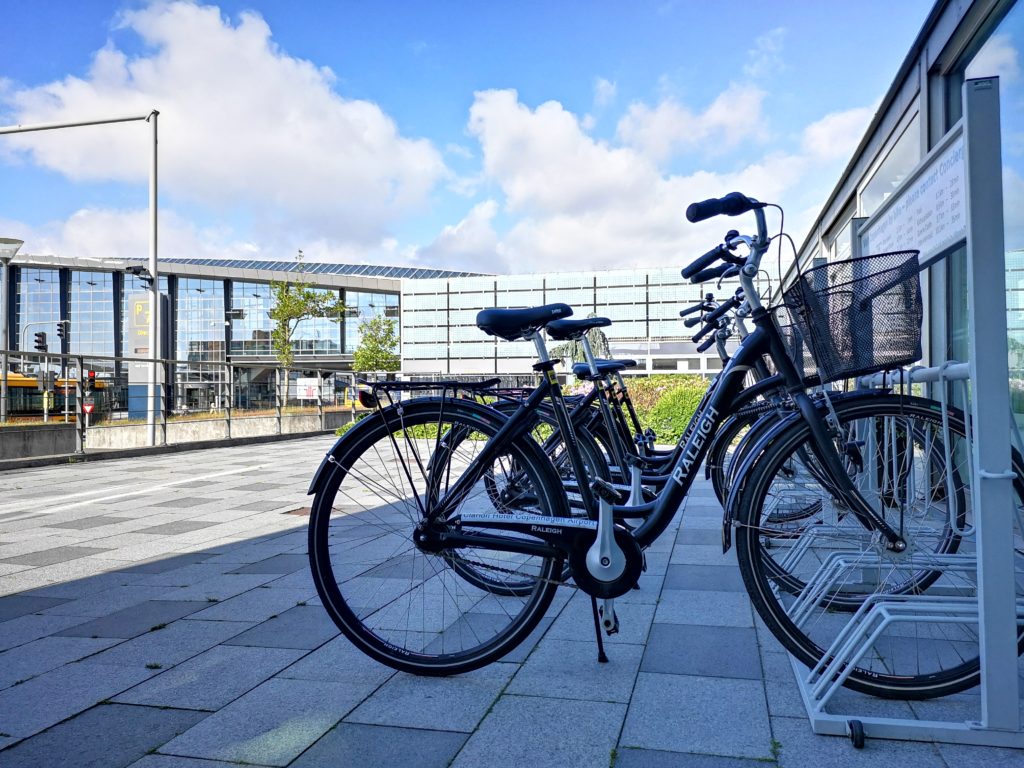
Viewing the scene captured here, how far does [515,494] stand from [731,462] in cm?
85

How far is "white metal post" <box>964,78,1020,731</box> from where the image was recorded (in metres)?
2.06

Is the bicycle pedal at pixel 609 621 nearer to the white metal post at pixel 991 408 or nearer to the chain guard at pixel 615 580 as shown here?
the chain guard at pixel 615 580

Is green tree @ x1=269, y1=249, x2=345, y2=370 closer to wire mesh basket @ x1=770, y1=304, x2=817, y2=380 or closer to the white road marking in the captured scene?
the white road marking

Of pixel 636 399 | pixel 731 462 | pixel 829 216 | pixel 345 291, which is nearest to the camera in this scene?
pixel 731 462

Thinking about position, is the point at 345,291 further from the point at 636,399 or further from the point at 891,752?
the point at 891,752

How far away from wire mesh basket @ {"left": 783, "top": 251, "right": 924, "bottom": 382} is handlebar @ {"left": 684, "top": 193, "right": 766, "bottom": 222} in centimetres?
34

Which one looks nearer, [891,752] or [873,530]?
[891,752]

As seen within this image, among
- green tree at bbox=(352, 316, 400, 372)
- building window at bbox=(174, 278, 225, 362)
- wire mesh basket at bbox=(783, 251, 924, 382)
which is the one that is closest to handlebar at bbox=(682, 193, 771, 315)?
wire mesh basket at bbox=(783, 251, 924, 382)

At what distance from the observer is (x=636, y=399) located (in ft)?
44.4

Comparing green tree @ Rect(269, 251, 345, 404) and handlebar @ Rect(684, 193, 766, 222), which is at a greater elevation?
green tree @ Rect(269, 251, 345, 404)

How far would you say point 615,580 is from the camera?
2676mm

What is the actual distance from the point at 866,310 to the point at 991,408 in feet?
1.58

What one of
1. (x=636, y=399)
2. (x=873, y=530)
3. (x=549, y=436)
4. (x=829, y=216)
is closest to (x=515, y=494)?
(x=549, y=436)

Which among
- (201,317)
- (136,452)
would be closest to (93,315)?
(201,317)
